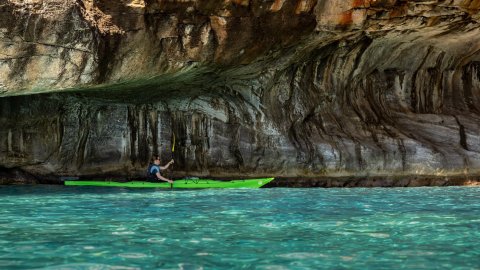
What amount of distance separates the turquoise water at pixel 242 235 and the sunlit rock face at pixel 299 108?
546 centimetres

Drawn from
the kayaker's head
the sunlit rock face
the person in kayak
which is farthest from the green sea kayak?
the sunlit rock face

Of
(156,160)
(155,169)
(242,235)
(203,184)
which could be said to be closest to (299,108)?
(203,184)

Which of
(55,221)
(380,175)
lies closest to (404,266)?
(55,221)

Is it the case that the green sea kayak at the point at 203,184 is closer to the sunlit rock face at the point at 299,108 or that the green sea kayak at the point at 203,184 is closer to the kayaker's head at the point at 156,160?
the kayaker's head at the point at 156,160

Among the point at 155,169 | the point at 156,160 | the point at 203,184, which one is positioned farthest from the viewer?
the point at 156,160

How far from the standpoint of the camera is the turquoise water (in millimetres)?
5023

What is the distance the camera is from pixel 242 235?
251 inches

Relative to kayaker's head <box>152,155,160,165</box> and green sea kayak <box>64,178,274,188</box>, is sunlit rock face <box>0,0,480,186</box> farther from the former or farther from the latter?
green sea kayak <box>64,178,274,188</box>

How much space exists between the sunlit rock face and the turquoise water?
17.9ft

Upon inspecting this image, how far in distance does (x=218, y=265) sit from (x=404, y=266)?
1.53 metres

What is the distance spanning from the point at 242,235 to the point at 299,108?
11.1 meters

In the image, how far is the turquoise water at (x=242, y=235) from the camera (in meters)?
5.02

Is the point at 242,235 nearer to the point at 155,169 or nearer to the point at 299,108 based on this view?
the point at 155,169

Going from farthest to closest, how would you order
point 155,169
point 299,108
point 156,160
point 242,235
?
point 299,108
point 156,160
point 155,169
point 242,235
